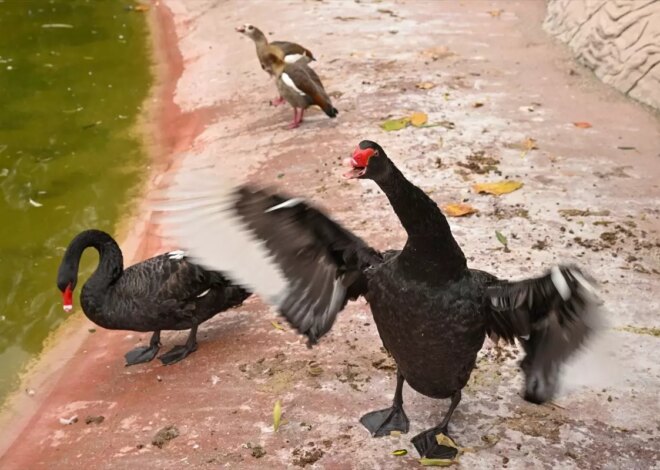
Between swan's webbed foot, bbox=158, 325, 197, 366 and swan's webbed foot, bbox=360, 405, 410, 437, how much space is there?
1.43m

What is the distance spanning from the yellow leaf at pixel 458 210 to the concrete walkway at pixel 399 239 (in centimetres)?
5

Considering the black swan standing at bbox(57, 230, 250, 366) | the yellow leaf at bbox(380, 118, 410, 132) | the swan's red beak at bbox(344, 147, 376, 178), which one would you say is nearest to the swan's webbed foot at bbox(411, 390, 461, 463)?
the swan's red beak at bbox(344, 147, 376, 178)

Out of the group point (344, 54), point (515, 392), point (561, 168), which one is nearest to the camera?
point (515, 392)

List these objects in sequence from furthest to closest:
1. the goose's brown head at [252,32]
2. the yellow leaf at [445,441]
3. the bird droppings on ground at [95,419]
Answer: the goose's brown head at [252,32] < the bird droppings on ground at [95,419] < the yellow leaf at [445,441]

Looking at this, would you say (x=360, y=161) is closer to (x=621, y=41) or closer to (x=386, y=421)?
(x=386, y=421)

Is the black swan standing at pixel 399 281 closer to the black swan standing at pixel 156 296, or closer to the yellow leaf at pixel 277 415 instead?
the yellow leaf at pixel 277 415

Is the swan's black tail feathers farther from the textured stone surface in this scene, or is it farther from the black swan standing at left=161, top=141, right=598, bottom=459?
the textured stone surface

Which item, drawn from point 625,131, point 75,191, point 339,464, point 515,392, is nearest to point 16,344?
point 75,191

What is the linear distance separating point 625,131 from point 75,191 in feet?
17.4

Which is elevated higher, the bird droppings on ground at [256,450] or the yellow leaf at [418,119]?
the bird droppings on ground at [256,450]

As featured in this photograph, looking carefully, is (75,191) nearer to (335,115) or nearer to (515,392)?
(335,115)

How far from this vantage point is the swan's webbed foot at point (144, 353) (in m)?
5.14

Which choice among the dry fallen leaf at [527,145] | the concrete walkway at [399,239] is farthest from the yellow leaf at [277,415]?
the dry fallen leaf at [527,145]

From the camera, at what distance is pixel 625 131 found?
7883mm
